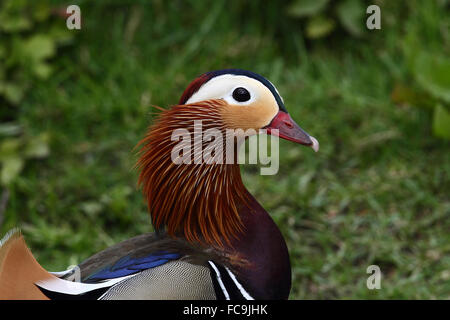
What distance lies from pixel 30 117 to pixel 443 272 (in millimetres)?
2138

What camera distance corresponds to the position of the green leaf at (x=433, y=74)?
3.12 m

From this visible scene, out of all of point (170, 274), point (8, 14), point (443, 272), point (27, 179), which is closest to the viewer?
point (170, 274)

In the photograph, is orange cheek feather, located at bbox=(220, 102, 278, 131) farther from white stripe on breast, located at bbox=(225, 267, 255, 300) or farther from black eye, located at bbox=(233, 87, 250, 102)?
white stripe on breast, located at bbox=(225, 267, 255, 300)

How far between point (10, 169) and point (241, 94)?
1760mm

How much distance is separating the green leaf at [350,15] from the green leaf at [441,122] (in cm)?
81

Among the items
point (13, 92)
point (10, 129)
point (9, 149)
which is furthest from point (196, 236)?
point (13, 92)

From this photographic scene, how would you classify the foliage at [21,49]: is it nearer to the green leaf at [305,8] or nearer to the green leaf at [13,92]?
the green leaf at [13,92]

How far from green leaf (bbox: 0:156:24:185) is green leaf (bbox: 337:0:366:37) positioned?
71.5 inches

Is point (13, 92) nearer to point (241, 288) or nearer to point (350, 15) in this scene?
point (350, 15)

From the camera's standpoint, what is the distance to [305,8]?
3.71m

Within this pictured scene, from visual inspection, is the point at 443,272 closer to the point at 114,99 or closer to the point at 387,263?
the point at 387,263

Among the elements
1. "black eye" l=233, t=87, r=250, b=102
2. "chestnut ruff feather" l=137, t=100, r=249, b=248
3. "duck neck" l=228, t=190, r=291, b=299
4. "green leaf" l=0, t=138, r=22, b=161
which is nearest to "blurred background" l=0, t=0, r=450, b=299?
"green leaf" l=0, t=138, r=22, b=161

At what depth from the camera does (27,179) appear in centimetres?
328
